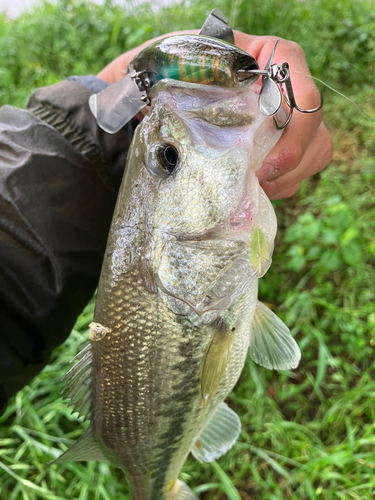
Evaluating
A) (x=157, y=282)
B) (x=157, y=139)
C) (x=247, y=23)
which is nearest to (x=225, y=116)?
(x=157, y=139)

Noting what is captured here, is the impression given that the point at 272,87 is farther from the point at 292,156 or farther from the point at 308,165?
the point at 308,165

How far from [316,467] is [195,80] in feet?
6.98

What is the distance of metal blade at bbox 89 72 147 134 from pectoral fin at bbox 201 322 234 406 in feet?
2.56

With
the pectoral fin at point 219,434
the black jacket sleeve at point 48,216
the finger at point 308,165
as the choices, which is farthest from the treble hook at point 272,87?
the pectoral fin at point 219,434

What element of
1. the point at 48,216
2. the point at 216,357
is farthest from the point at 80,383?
the point at 48,216

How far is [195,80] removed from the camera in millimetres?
939

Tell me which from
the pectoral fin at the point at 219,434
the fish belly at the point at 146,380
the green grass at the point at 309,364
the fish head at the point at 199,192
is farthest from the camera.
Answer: the green grass at the point at 309,364

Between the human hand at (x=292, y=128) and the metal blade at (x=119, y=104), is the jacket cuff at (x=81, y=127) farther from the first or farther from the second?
the human hand at (x=292, y=128)

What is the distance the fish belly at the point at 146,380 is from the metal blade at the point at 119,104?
558 mm

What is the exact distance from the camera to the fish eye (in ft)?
3.37

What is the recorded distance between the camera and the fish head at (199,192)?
3.24ft

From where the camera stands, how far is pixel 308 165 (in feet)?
5.03

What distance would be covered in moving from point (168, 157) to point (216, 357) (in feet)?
2.14

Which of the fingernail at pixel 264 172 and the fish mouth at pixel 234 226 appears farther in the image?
the fingernail at pixel 264 172
